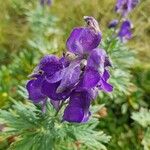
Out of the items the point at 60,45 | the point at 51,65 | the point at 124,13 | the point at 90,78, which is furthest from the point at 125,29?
the point at 90,78

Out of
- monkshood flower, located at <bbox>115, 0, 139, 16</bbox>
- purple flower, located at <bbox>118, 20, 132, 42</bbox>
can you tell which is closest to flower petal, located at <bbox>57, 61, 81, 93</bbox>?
monkshood flower, located at <bbox>115, 0, 139, 16</bbox>

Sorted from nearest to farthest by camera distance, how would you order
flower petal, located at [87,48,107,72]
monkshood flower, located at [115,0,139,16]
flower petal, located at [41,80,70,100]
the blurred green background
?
flower petal, located at [87,48,107,72] < flower petal, located at [41,80,70,100] < monkshood flower, located at [115,0,139,16] < the blurred green background

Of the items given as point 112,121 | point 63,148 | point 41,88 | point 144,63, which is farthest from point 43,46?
point 41,88

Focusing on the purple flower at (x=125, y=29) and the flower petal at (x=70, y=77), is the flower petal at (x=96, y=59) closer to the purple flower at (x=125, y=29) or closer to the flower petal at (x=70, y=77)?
the flower petal at (x=70, y=77)

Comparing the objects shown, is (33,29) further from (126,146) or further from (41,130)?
(41,130)

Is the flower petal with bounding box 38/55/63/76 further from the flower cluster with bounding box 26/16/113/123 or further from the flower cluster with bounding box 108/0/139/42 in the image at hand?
the flower cluster with bounding box 108/0/139/42
